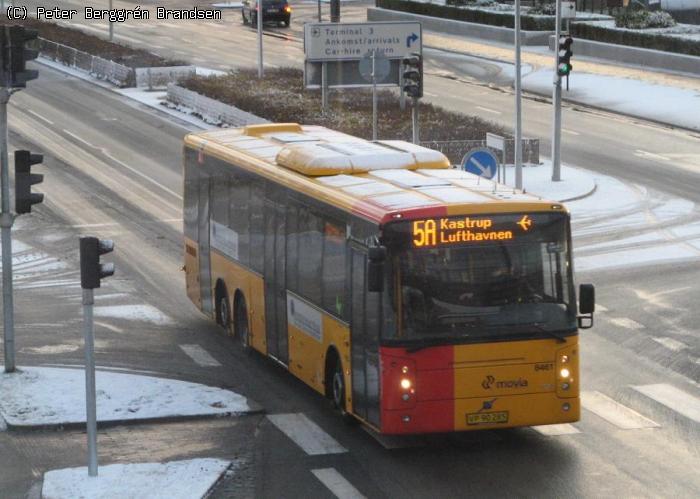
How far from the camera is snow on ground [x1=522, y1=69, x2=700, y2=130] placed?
46.8 m

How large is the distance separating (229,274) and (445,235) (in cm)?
608

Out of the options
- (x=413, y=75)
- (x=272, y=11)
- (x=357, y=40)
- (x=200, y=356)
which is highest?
(x=272, y=11)

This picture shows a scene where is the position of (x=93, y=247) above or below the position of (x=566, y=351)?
above

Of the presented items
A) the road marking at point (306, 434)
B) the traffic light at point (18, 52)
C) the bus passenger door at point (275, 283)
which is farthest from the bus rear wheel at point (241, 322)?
the traffic light at point (18, 52)

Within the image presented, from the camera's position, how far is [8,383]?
17.7 meters

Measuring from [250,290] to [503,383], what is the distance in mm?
5185

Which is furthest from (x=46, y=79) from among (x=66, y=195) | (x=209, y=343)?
(x=209, y=343)

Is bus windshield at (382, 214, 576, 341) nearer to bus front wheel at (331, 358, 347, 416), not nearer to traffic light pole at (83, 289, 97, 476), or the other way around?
bus front wheel at (331, 358, 347, 416)

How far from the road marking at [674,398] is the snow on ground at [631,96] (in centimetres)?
2779

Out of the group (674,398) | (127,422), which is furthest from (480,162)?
(127,422)

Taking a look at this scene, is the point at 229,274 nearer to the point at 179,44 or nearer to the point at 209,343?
the point at 209,343

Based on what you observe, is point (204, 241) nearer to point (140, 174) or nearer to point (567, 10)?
point (140, 174)

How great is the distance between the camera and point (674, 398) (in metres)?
17.4

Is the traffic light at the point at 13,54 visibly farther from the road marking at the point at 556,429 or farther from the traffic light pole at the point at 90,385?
the road marking at the point at 556,429
